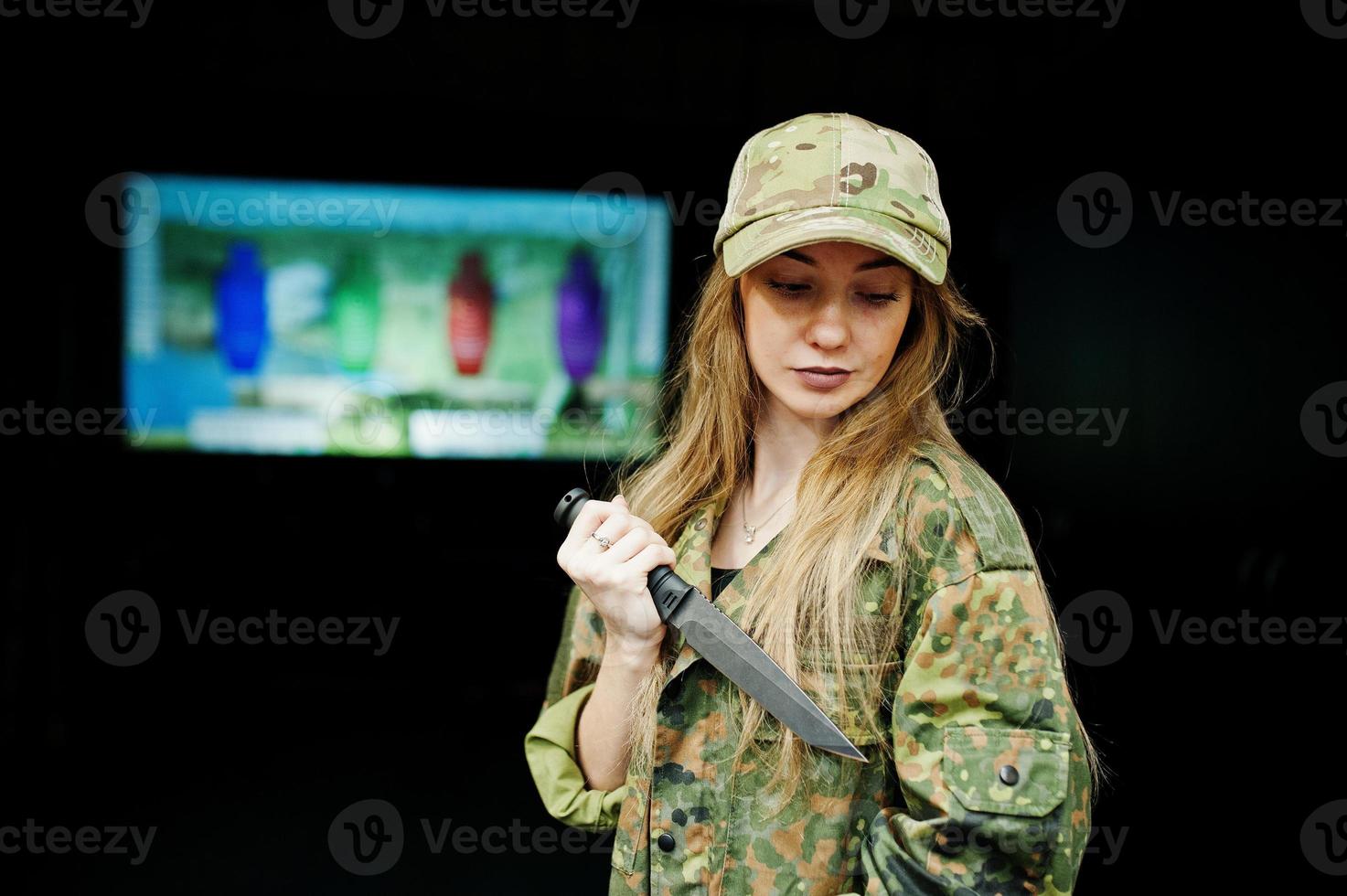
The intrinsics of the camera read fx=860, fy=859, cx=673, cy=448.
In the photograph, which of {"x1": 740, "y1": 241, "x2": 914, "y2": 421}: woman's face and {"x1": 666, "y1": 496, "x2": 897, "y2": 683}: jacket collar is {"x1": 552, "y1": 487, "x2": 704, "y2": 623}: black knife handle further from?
{"x1": 740, "y1": 241, "x2": 914, "y2": 421}: woman's face

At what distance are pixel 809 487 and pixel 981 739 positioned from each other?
33cm

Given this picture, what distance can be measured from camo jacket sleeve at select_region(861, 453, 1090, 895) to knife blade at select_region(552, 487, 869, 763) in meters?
0.08

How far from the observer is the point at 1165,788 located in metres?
2.91

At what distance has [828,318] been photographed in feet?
3.11

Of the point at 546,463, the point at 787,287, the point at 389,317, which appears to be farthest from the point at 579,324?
the point at 787,287

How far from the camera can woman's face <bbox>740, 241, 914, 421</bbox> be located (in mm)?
942

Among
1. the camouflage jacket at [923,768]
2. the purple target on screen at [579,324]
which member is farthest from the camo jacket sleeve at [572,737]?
the purple target on screen at [579,324]

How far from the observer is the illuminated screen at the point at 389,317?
3.81 meters

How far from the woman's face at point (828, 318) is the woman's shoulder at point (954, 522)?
12 centimetres

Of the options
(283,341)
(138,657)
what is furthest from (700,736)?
(138,657)

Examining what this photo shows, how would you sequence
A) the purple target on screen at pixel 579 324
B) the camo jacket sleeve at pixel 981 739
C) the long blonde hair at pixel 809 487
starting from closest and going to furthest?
the camo jacket sleeve at pixel 981 739, the long blonde hair at pixel 809 487, the purple target on screen at pixel 579 324

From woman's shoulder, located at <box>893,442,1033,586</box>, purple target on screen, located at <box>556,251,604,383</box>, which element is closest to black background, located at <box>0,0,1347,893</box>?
purple target on screen, located at <box>556,251,604,383</box>

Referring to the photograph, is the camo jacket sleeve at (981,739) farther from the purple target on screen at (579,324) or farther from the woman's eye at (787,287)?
the purple target on screen at (579,324)

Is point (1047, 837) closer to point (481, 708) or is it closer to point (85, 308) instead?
point (481, 708)
